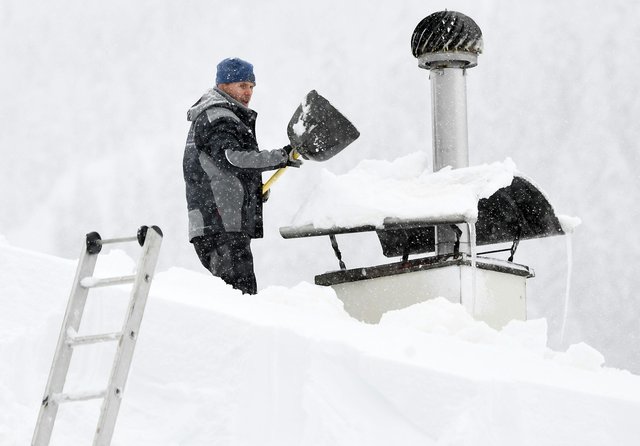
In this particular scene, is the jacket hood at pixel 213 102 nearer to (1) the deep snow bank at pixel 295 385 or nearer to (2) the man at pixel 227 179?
(2) the man at pixel 227 179

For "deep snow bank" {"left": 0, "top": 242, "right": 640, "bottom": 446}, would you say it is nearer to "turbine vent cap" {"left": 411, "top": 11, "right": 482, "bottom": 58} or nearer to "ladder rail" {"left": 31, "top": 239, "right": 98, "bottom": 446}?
"ladder rail" {"left": 31, "top": 239, "right": 98, "bottom": 446}

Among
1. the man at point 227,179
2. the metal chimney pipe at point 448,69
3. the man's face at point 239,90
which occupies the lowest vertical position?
the man at point 227,179

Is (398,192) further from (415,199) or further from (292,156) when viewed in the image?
(292,156)

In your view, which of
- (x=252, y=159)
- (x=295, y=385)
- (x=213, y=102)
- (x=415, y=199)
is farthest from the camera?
(x=415, y=199)

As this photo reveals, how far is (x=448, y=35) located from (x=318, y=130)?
8.22 feet

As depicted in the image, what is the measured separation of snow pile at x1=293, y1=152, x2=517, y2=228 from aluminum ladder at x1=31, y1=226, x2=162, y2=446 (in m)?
3.32

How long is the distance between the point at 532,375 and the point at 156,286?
1.89 meters

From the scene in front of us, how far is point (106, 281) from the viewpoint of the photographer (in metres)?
3.83

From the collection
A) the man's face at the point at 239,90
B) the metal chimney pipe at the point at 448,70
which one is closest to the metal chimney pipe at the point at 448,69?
the metal chimney pipe at the point at 448,70

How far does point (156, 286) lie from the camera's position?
16.9ft

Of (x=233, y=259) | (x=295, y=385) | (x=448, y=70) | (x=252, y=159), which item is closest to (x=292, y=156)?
(x=252, y=159)

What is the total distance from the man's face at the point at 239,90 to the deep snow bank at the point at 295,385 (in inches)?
71.0

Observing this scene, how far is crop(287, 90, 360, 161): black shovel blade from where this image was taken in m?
6.37

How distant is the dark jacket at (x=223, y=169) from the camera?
6160 millimetres
